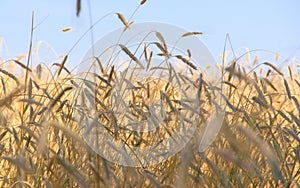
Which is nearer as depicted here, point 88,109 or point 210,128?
point 210,128

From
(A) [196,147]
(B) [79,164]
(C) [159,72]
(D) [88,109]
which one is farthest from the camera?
(C) [159,72]

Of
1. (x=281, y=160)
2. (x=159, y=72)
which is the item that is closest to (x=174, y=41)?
(x=159, y=72)

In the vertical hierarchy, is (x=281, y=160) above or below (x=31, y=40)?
below

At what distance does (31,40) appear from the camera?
187 cm

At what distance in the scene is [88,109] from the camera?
2.10m

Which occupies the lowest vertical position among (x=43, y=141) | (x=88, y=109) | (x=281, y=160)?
(x=281, y=160)

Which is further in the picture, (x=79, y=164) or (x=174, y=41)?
(x=174, y=41)

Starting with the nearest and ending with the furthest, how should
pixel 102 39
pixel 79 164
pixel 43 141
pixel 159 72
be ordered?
pixel 43 141, pixel 79 164, pixel 102 39, pixel 159 72

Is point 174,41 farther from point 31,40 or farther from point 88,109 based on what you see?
point 31,40

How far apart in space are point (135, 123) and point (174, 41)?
1.76 ft

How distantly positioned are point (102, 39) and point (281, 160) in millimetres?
953

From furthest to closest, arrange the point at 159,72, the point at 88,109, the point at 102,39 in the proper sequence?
the point at 159,72 < the point at 102,39 < the point at 88,109

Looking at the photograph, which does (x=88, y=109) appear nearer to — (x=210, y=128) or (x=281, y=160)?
(x=210, y=128)

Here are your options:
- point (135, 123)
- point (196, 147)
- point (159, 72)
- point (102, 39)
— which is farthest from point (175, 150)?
point (159, 72)
